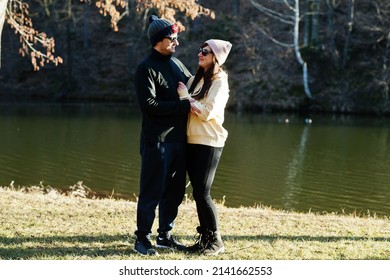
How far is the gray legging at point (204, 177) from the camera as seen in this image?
516 centimetres

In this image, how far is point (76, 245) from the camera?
Result: 554 centimetres

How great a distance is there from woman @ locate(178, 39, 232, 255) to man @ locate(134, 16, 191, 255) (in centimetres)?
11

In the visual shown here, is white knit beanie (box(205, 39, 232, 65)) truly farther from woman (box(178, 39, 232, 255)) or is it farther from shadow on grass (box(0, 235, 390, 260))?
shadow on grass (box(0, 235, 390, 260))

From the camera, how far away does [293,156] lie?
18906mm

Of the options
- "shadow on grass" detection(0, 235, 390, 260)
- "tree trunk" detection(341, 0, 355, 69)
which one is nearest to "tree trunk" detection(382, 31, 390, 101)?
"tree trunk" detection(341, 0, 355, 69)

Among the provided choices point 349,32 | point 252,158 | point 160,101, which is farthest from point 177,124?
point 349,32

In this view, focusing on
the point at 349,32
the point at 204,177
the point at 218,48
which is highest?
the point at 349,32

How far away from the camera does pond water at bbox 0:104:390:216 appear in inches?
530

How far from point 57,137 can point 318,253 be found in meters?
17.8

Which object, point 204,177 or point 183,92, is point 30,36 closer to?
point 183,92

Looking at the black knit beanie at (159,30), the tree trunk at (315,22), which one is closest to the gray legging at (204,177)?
the black knit beanie at (159,30)

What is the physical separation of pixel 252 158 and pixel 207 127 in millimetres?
13430

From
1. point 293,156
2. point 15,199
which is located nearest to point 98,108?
point 293,156

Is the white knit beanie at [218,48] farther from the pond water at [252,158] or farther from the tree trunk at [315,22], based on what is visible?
the tree trunk at [315,22]
